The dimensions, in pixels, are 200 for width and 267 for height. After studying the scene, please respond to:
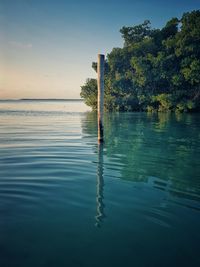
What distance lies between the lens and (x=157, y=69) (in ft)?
131

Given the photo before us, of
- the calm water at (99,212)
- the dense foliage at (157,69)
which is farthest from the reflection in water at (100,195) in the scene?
the dense foliage at (157,69)

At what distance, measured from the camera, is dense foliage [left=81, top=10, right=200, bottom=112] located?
36.7 m

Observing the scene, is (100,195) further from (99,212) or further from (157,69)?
(157,69)

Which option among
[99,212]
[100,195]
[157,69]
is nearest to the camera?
[99,212]

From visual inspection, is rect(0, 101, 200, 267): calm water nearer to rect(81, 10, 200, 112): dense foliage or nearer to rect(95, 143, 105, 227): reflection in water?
rect(95, 143, 105, 227): reflection in water

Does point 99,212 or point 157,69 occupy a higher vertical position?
point 157,69

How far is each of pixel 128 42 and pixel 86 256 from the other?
51217 mm

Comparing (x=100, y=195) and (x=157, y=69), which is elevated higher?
(x=157, y=69)

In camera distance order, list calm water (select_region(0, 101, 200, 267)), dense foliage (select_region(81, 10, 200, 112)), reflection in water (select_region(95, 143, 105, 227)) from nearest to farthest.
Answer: calm water (select_region(0, 101, 200, 267)), reflection in water (select_region(95, 143, 105, 227)), dense foliage (select_region(81, 10, 200, 112))

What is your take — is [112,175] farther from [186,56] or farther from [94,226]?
[186,56]

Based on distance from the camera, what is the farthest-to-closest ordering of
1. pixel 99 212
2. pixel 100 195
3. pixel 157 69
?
1. pixel 157 69
2. pixel 100 195
3. pixel 99 212

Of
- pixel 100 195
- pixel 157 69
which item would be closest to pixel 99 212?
pixel 100 195

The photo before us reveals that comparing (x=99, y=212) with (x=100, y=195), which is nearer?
(x=99, y=212)

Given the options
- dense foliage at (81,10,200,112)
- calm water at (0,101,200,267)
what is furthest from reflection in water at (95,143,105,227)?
dense foliage at (81,10,200,112)
